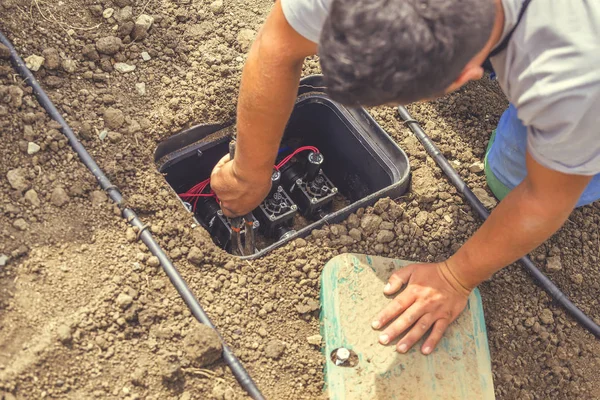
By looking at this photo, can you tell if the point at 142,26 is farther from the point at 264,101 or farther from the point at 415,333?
the point at 415,333

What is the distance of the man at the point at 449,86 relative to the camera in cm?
92

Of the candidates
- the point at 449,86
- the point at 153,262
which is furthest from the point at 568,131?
the point at 153,262

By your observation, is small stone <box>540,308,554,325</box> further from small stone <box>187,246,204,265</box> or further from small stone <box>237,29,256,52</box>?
Result: small stone <box>237,29,256,52</box>

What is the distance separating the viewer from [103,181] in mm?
1577

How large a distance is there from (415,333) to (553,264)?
554 millimetres

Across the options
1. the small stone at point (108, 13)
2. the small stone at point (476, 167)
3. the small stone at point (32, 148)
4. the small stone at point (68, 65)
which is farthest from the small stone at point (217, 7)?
the small stone at point (476, 167)

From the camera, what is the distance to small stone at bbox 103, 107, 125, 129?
1.68m

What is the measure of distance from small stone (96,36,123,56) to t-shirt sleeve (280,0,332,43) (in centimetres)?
78

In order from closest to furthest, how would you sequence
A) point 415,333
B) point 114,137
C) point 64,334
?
1. point 64,334
2. point 415,333
3. point 114,137

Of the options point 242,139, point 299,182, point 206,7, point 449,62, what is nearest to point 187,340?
point 242,139

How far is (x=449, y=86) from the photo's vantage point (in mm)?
991

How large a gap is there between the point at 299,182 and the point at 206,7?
68 cm

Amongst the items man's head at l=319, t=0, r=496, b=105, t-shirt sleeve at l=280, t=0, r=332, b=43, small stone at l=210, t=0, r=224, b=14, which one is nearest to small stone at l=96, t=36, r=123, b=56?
small stone at l=210, t=0, r=224, b=14

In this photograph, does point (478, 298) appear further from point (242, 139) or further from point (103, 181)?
point (103, 181)
